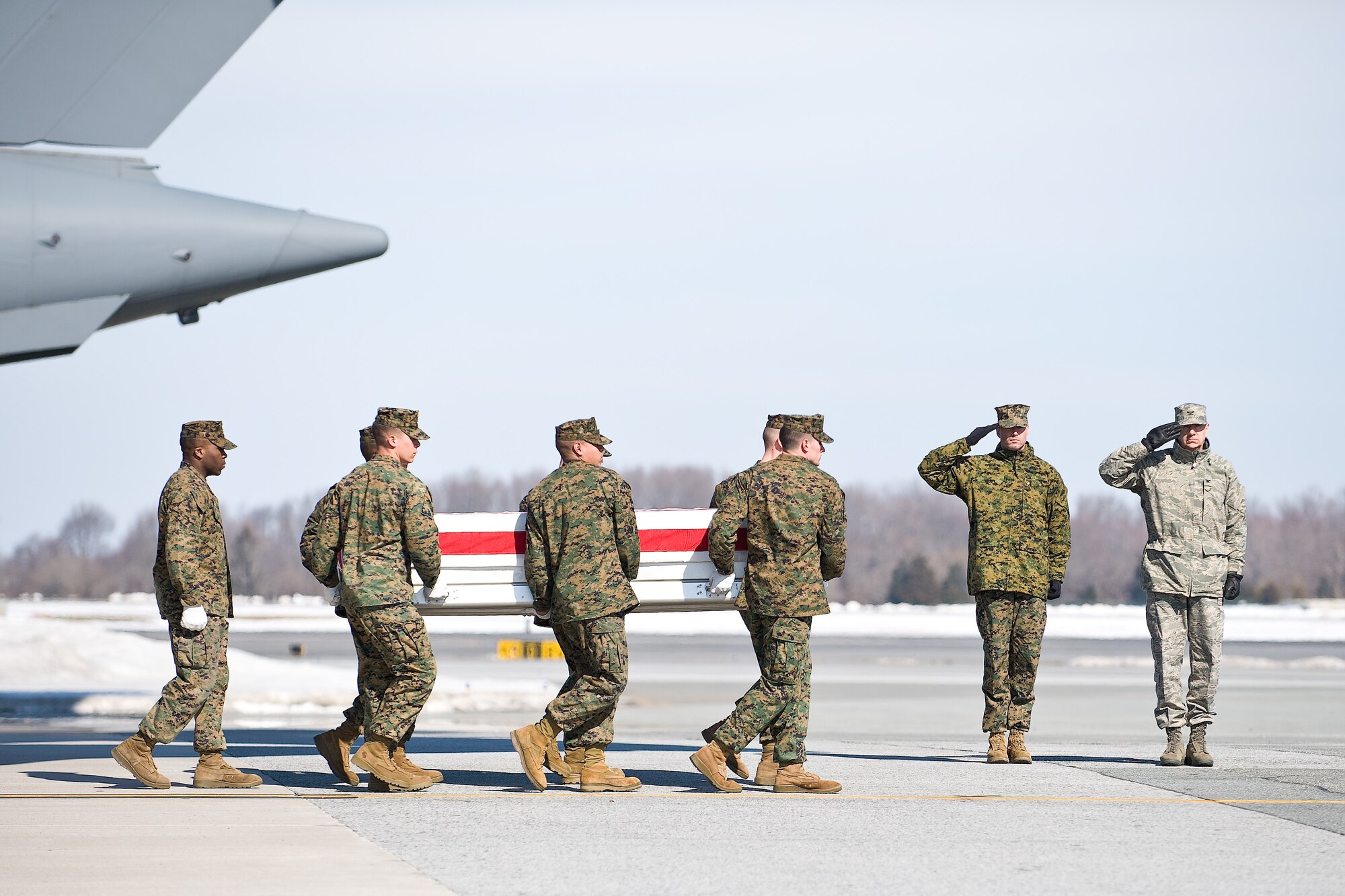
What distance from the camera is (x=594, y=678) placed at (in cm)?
900

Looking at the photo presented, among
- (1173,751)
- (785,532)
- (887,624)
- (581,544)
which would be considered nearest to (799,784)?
(785,532)

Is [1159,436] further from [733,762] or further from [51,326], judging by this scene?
[51,326]

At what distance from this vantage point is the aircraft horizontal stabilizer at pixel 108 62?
991 centimetres

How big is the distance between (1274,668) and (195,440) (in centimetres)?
2457

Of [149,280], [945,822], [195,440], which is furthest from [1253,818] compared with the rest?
[149,280]

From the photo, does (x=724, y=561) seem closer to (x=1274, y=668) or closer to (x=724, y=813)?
(x=724, y=813)

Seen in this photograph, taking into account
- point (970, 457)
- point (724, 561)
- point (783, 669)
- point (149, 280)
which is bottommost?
point (783, 669)

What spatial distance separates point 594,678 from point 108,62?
4860 mm

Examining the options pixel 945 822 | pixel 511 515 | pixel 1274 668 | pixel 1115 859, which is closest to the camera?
pixel 1115 859

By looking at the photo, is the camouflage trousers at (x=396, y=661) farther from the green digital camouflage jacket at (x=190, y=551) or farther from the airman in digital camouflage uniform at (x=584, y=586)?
the green digital camouflage jacket at (x=190, y=551)

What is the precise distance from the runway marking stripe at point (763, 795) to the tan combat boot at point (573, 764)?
305 mm

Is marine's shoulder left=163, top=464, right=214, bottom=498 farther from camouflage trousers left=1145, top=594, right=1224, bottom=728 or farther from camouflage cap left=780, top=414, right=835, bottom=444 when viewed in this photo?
camouflage trousers left=1145, top=594, right=1224, bottom=728

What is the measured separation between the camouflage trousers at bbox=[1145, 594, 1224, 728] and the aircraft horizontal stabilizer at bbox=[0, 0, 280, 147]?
700 centimetres

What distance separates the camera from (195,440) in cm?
954
